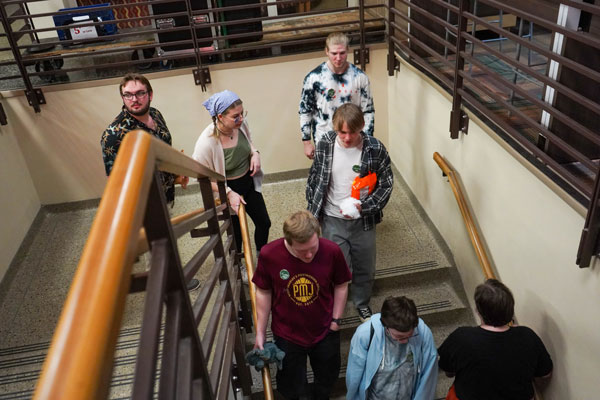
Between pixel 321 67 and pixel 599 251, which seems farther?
pixel 321 67

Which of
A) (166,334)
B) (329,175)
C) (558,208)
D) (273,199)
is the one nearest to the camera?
(166,334)

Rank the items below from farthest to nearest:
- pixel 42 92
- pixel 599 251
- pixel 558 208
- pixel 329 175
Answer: pixel 42 92 < pixel 329 175 < pixel 558 208 < pixel 599 251

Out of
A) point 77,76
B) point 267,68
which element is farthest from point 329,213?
point 77,76

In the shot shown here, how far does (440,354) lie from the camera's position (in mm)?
2678

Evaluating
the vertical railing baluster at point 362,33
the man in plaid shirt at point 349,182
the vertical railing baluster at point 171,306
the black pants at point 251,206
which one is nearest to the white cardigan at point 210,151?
the black pants at point 251,206

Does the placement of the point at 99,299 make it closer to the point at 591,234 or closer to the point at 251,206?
the point at 591,234

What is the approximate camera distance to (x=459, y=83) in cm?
338

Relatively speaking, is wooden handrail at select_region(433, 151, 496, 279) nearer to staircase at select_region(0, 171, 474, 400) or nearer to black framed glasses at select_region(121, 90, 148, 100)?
staircase at select_region(0, 171, 474, 400)

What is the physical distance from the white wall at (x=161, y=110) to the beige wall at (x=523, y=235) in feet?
4.10

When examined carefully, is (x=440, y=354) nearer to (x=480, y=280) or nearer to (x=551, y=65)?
(x=480, y=280)

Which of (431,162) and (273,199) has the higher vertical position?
(431,162)

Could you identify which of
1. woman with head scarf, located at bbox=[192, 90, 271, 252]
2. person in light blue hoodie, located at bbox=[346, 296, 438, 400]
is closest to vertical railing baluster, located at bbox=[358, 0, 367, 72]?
woman with head scarf, located at bbox=[192, 90, 271, 252]

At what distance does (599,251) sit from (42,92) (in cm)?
445

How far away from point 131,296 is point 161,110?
181 cm
